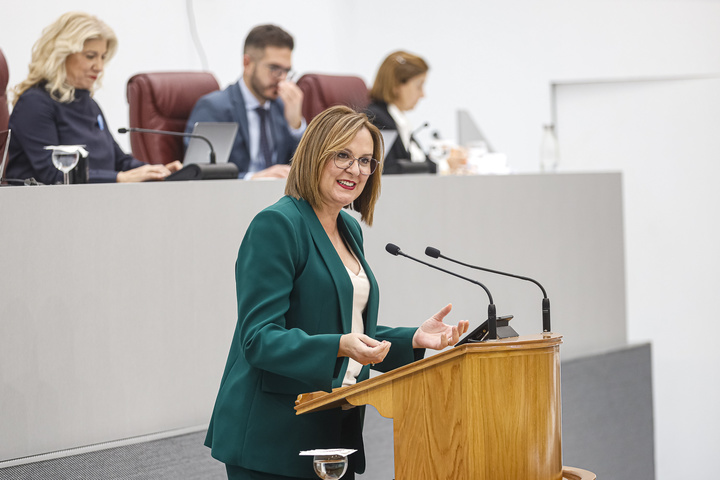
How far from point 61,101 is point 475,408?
6.96 feet

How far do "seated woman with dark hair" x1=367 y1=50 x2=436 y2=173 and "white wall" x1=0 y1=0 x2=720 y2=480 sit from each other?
114 cm

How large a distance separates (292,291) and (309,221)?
0.12 m

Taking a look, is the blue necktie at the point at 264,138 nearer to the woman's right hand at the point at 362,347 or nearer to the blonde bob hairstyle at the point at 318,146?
the blonde bob hairstyle at the point at 318,146

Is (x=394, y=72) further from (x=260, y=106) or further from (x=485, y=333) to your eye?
(x=485, y=333)

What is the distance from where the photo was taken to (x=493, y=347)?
1.40 m

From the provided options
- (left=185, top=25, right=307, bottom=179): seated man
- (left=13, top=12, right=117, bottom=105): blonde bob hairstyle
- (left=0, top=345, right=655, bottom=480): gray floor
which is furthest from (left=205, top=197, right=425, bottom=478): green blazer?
(left=185, top=25, right=307, bottom=179): seated man

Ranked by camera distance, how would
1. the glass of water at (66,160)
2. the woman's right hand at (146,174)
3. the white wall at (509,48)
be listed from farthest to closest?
the white wall at (509,48)
the woman's right hand at (146,174)
the glass of water at (66,160)

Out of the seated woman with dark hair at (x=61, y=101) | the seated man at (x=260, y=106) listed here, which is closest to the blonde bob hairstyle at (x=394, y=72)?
the seated man at (x=260, y=106)

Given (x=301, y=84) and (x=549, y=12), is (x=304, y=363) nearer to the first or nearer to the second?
(x=301, y=84)

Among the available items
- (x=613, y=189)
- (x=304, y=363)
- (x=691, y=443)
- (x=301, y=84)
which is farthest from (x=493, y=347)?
(x=691, y=443)

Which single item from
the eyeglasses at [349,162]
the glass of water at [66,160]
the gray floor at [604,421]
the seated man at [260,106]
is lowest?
the gray floor at [604,421]

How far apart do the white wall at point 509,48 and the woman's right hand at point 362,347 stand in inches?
136

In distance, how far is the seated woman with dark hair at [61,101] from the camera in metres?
2.89

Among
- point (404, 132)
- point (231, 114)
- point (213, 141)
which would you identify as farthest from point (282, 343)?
point (404, 132)
